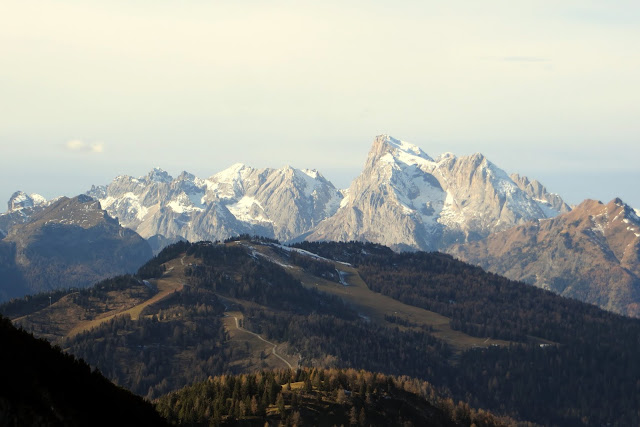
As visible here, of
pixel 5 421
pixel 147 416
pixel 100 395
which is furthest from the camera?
pixel 147 416

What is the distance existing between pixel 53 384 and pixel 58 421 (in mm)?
15577

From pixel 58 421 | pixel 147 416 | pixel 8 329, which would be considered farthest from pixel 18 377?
pixel 147 416

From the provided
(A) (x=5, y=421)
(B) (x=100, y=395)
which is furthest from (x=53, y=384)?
(A) (x=5, y=421)

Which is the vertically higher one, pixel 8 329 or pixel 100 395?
pixel 8 329

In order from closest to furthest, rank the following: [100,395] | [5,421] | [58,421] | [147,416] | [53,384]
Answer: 1. [5,421]
2. [58,421]
3. [53,384]
4. [100,395]
5. [147,416]

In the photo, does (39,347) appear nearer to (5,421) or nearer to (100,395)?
(100,395)

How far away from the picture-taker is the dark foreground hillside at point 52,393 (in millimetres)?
84500

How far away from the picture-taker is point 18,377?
3607 inches

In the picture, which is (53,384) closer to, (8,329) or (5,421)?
(8,329)

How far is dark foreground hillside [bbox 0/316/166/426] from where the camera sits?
84.5 m

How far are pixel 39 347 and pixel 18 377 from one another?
57.6 feet

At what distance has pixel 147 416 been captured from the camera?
117 m

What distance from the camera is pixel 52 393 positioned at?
321ft

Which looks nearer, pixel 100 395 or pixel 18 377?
pixel 18 377
